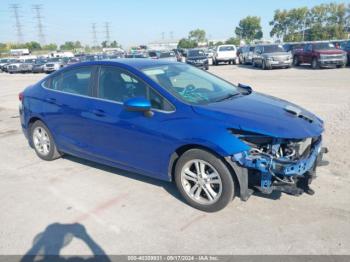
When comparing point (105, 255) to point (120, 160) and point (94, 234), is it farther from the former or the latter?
point (120, 160)

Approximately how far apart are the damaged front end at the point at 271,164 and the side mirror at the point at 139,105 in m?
1.02

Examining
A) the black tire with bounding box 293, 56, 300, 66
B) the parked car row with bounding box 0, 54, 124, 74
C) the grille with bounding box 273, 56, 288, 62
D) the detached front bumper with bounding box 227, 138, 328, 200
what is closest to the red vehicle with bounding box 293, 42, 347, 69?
the black tire with bounding box 293, 56, 300, 66

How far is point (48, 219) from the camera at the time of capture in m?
3.95

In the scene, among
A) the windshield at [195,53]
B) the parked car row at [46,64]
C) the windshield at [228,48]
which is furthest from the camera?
the parked car row at [46,64]

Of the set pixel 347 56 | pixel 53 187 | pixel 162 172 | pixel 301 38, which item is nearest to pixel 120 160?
pixel 162 172

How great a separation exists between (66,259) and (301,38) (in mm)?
115792

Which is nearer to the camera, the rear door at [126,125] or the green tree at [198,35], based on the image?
the rear door at [126,125]

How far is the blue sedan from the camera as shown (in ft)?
12.0

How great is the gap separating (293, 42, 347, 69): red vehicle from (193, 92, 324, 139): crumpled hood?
20.2m

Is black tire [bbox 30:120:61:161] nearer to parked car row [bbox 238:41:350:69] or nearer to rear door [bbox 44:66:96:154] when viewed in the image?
rear door [bbox 44:66:96:154]

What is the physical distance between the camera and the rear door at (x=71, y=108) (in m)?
4.88

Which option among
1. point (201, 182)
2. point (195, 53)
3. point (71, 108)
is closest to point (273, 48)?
point (195, 53)

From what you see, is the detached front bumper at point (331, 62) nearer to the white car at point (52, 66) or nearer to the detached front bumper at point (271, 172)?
the detached front bumper at point (271, 172)

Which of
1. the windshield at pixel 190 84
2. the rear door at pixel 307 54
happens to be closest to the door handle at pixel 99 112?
the windshield at pixel 190 84
